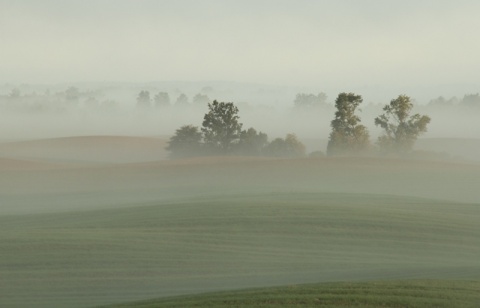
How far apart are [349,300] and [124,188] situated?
108 feet

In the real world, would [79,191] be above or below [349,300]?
below

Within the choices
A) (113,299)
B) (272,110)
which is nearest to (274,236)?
(113,299)

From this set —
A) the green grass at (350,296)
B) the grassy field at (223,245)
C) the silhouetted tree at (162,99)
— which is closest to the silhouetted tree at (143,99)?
the silhouetted tree at (162,99)

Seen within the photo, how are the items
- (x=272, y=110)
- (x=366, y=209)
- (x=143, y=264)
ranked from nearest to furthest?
(x=143, y=264) → (x=366, y=209) → (x=272, y=110)

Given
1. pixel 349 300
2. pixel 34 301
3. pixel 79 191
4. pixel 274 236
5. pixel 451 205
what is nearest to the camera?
pixel 349 300

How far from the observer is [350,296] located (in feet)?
44.1

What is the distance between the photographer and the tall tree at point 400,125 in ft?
197

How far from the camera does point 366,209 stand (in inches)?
1085

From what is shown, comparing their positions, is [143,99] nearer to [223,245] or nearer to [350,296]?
[223,245]

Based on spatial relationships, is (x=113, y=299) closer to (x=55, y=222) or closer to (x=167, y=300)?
(x=167, y=300)

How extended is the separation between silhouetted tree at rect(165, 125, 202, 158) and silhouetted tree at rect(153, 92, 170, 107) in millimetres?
65397

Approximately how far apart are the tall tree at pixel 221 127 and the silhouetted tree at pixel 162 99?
6822 cm

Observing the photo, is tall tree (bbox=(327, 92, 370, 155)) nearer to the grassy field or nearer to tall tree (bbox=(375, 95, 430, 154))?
tall tree (bbox=(375, 95, 430, 154))

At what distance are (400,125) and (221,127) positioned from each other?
13.5 m
